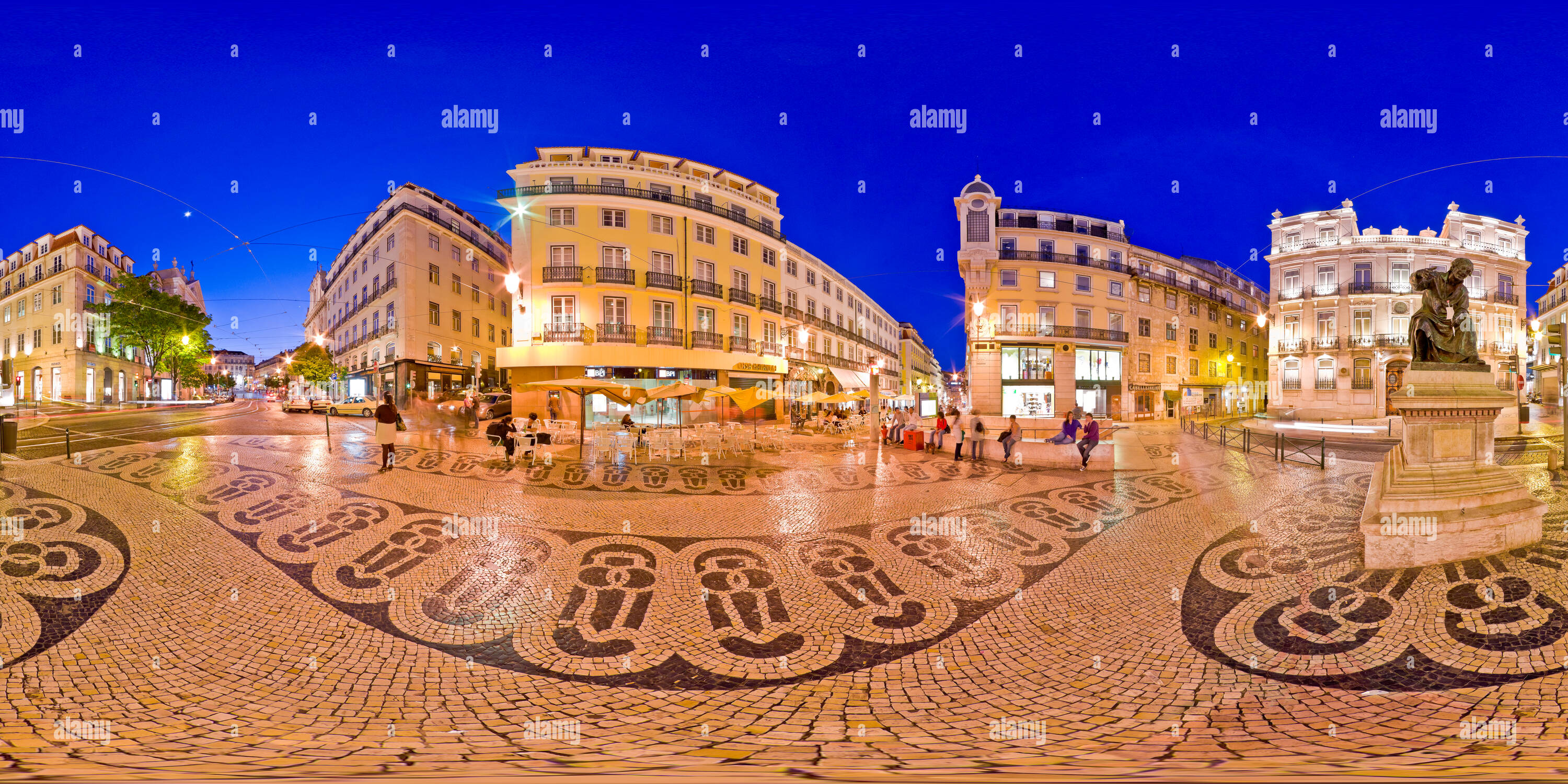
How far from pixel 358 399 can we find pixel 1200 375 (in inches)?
2380

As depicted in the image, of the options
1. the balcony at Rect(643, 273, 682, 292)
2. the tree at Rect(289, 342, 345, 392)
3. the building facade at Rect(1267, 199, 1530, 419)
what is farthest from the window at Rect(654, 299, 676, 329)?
the building facade at Rect(1267, 199, 1530, 419)

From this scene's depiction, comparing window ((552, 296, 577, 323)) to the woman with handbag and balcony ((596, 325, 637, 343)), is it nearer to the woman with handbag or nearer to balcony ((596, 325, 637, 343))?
balcony ((596, 325, 637, 343))

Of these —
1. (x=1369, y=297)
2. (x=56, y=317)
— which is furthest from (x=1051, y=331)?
(x=56, y=317)

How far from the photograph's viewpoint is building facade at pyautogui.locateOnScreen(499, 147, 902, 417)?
2692 centimetres

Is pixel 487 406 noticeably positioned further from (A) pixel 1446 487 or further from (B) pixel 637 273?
(A) pixel 1446 487

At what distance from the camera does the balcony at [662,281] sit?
27969 millimetres

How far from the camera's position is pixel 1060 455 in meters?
12.9

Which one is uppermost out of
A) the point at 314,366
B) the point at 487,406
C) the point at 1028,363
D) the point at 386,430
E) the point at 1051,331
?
the point at 1051,331

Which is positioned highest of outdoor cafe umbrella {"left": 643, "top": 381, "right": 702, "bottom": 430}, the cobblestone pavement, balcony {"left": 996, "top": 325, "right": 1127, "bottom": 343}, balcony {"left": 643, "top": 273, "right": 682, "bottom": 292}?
balcony {"left": 643, "top": 273, "right": 682, "bottom": 292}

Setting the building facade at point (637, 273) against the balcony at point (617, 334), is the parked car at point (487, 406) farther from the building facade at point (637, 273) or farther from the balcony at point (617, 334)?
the balcony at point (617, 334)

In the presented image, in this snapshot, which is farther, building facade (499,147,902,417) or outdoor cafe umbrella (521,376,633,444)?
building facade (499,147,902,417)

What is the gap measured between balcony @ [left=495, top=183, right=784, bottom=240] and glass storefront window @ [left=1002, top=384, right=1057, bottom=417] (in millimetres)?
19813

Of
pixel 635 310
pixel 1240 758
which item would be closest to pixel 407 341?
pixel 635 310

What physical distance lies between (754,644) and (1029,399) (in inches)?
1398
